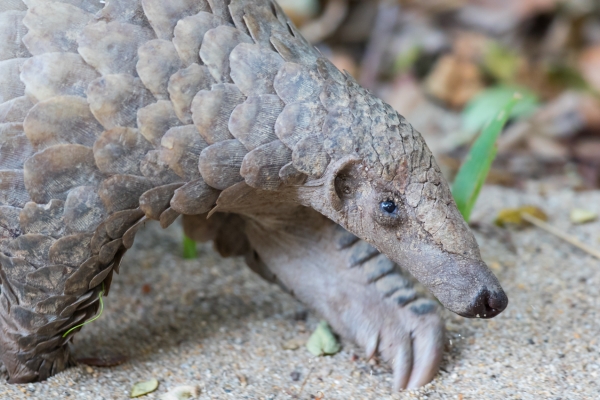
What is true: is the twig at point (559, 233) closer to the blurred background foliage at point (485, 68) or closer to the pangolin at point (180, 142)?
the blurred background foliage at point (485, 68)

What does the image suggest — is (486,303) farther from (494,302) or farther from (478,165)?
(478,165)

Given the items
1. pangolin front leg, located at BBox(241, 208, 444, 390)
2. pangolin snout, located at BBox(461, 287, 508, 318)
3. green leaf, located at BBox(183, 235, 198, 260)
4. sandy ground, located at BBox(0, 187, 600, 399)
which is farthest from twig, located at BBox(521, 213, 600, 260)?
green leaf, located at BBox(183, 235, 198, 260)

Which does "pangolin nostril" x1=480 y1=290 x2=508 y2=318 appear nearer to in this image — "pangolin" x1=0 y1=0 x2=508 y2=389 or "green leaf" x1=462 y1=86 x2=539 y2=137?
"pangolin" x1=0 y1=0 x2=508 y2=389

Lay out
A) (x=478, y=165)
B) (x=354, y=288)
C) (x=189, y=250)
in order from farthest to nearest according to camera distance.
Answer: (x=189, y=250) → (x=478, y=165) → (x=354, y=288)

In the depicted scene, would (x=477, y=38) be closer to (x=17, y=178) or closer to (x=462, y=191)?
(x=462, y=191)

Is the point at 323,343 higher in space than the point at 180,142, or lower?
lower

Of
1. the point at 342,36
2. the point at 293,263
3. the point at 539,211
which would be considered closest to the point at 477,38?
the point at 342,36

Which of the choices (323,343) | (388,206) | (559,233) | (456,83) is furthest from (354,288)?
(456,83)
